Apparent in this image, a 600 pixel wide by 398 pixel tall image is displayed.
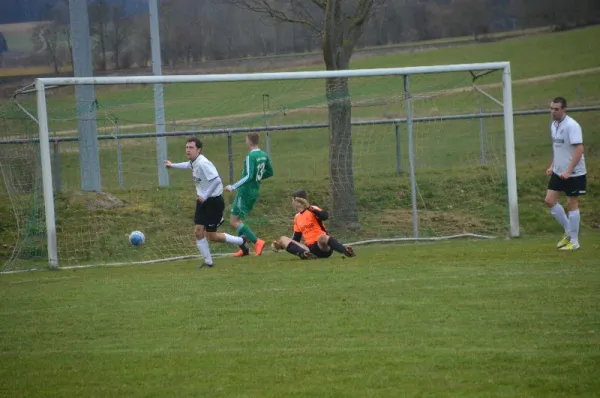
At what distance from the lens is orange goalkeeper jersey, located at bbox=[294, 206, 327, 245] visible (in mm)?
13484

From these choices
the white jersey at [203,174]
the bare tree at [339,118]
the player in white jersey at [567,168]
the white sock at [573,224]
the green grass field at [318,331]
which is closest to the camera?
the green grass field at [318,331]

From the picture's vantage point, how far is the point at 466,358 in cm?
715

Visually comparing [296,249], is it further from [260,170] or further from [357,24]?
[357,24]

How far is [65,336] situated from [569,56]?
38.4 meters

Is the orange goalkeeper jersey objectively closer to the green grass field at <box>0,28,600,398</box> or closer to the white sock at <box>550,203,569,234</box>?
the green grass field at <box>0,28,600,398</box>

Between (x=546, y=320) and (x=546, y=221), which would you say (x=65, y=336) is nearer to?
(x=546, y=320)

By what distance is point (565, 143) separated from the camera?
13008 mm

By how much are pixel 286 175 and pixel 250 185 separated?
16.4 feet

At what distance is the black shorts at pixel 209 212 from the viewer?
13.4 meters

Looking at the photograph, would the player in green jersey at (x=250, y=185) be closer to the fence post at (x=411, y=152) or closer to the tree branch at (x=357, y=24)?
the fence post at (x=411, y=152)

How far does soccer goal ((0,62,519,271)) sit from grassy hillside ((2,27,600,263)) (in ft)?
0.12

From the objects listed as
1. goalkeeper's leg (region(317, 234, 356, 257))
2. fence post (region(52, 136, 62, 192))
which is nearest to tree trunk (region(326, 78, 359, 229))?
goalkeeper's leg (region(317, 234, 356, 257))

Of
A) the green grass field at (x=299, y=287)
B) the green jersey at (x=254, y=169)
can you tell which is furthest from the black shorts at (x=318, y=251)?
the green jersey at (x=254, y=169)

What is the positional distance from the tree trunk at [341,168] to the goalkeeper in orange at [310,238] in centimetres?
316
